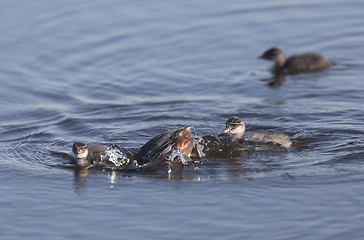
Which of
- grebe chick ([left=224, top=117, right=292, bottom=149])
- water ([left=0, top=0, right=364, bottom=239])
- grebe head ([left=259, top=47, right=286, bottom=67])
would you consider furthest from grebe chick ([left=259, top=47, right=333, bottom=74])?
grebe chick ([left=224, top=117, right=292, bottom=149])

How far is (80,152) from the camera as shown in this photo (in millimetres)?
8484

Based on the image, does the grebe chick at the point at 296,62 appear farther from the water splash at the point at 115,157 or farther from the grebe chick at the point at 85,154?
the grebe chick at the point at 85,154

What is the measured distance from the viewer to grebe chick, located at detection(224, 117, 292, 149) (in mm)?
9070

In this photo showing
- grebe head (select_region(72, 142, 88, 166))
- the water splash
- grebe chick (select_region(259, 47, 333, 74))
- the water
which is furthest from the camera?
grebe chick (select_region(259, 47, 333, 74))

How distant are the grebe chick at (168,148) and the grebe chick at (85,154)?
0.48m

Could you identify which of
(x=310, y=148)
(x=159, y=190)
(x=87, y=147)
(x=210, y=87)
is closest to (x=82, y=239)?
(x=159, y=190)

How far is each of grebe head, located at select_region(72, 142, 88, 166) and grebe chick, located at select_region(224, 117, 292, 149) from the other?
1914mm

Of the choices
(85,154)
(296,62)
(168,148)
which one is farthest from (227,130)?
(296,62)

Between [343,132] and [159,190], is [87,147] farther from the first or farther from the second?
[343,132]

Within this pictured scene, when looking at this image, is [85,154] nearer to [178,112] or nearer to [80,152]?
[80,152]

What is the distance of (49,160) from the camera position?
881cm

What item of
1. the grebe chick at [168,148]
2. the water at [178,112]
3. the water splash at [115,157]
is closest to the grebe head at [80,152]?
the water at [178,112]

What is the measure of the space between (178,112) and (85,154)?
7.94 feet

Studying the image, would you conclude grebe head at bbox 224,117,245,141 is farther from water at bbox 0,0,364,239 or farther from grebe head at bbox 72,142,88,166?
grebe head at bbox 72,142,88,166
